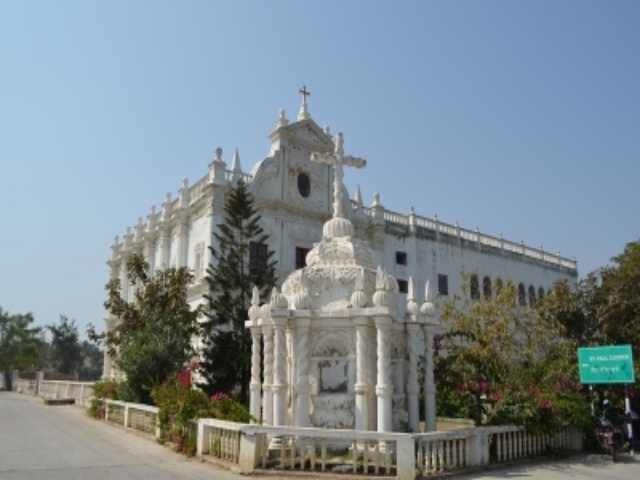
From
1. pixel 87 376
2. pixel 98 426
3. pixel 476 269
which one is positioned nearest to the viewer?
pixel 98 426

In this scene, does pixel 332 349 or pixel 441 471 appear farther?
pixel 332 349

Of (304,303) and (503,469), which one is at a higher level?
(304,303)

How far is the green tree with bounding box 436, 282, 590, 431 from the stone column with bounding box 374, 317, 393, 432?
8.42ft

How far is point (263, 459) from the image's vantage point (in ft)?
31.8

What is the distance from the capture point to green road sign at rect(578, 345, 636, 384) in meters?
12.2

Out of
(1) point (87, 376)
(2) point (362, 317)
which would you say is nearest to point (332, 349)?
(2) point (362, 317)

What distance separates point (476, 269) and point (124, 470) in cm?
2683

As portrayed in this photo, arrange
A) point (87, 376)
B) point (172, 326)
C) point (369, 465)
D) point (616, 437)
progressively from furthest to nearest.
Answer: point (87, 376) < point (172, 326) < point (616, 437) < point (369, 465)

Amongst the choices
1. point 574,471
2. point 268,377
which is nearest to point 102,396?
point 268,377

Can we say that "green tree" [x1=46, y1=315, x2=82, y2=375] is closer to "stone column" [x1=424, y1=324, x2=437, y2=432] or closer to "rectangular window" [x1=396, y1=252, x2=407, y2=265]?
"rectangular window" [x1=396, y1=252, x2=407, y2=265]

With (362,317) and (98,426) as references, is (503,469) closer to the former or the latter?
(362,317)

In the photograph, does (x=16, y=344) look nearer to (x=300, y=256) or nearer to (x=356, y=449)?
(x=300, y=256)

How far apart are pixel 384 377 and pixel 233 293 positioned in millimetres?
13241

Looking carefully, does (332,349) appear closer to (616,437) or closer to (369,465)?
(369,465)
